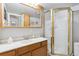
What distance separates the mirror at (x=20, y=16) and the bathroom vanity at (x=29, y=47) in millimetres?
253

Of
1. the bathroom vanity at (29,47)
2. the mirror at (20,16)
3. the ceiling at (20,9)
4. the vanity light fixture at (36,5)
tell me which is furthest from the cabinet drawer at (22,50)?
the vanity light fixture at (36,5)

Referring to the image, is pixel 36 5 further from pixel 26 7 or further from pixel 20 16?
pixel 20 16

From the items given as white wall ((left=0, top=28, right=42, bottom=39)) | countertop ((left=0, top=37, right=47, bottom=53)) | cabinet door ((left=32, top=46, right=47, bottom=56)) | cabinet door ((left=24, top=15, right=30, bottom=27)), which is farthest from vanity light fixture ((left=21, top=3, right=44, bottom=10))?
cabinet door ((left=32, top=46, right=47, bottom=56))

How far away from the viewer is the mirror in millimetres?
1774

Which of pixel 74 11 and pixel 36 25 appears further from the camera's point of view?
pixel 36 25

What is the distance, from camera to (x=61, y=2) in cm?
166

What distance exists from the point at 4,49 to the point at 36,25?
610 mm

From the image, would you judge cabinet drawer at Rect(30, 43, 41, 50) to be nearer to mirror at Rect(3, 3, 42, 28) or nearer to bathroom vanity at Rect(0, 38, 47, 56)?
bathroom vanity at Rect(0, 38, 47, 56)

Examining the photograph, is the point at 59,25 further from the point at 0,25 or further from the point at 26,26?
the point at 0,25

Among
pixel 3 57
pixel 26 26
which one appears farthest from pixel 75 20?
pixel 3 57

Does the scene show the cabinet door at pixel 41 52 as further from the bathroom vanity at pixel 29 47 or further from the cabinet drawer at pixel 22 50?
the cabinet drawer at pixel 22 50

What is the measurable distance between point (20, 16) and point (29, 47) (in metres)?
0.49

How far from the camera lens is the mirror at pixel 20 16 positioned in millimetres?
1774

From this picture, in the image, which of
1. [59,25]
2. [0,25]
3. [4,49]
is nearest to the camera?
[4,49]
